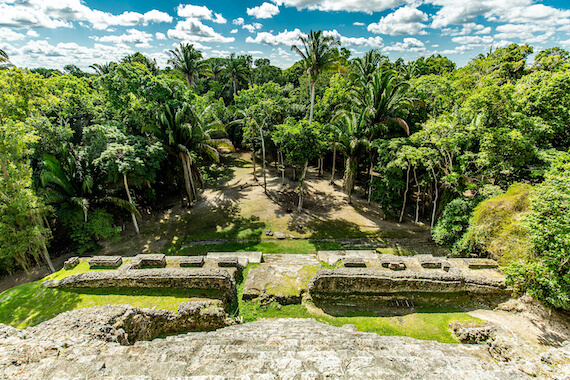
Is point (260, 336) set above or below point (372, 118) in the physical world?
below

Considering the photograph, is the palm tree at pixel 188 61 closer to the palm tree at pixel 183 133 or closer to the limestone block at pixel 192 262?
the palm tree at pixel 183 133

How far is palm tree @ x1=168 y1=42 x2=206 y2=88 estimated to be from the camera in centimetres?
2800

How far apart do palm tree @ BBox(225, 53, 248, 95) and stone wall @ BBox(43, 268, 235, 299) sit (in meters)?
36.2

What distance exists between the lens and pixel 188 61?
28.5 meters

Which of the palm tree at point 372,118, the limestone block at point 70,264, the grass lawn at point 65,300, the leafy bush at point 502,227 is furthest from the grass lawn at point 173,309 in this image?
the palm tree at point 372,118

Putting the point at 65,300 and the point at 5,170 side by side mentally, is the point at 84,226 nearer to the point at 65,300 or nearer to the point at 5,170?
the point at 5,170

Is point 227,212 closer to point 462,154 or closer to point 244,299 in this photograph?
point 244,299

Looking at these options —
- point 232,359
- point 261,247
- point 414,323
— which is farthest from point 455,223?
point 232,359

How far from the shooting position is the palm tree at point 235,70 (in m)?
39.9

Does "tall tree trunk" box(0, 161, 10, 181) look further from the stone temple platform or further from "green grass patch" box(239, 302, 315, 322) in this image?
"green grass patch" box(239, 302, 315, 322)

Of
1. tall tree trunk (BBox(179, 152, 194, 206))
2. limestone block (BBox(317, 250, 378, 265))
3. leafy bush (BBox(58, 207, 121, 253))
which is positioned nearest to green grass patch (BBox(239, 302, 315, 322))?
limestone block (BBox(317, 250, 378, 265))

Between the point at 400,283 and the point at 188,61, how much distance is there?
29397 millimetres

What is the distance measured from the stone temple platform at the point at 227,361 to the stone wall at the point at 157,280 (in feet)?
12.5

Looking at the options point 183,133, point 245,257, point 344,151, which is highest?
point 183,133
